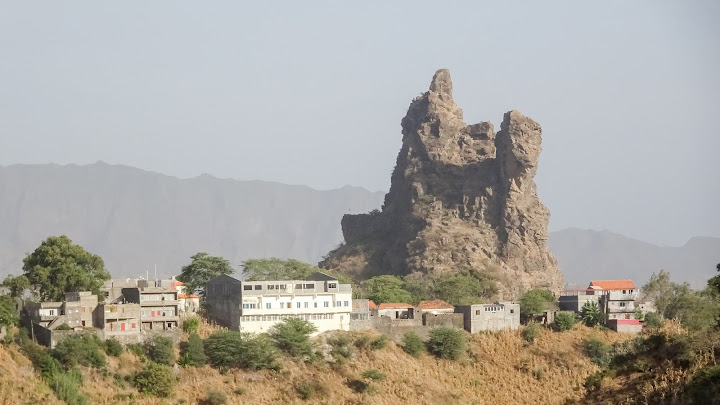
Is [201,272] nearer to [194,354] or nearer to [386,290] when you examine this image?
[386,290]

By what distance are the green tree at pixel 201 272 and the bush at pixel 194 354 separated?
43.7 feet

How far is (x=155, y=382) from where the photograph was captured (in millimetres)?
71250

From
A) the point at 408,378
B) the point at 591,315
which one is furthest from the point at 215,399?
the point at 591,315

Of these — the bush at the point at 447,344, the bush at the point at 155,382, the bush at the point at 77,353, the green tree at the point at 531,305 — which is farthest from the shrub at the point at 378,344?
the bush at the point at 77,353

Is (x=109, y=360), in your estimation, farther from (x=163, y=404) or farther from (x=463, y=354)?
(x=463, y=354)

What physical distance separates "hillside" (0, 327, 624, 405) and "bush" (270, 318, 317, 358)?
Result: 86cm

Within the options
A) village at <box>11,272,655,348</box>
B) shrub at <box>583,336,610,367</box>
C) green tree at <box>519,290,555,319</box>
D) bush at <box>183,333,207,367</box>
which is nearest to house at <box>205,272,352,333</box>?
village at <box>11,272,655,348</box>

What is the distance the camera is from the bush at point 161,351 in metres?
74.1

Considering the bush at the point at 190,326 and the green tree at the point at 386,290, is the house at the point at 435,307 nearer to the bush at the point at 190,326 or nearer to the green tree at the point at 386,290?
Result: the green tree at the point at 386,290

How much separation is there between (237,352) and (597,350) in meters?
23.4

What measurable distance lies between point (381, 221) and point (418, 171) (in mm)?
6414

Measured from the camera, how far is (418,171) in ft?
411

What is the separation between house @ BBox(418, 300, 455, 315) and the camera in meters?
90.3

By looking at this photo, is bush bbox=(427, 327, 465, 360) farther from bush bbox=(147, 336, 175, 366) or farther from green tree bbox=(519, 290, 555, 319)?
bush bbox=(147, 336, 175, 366)
